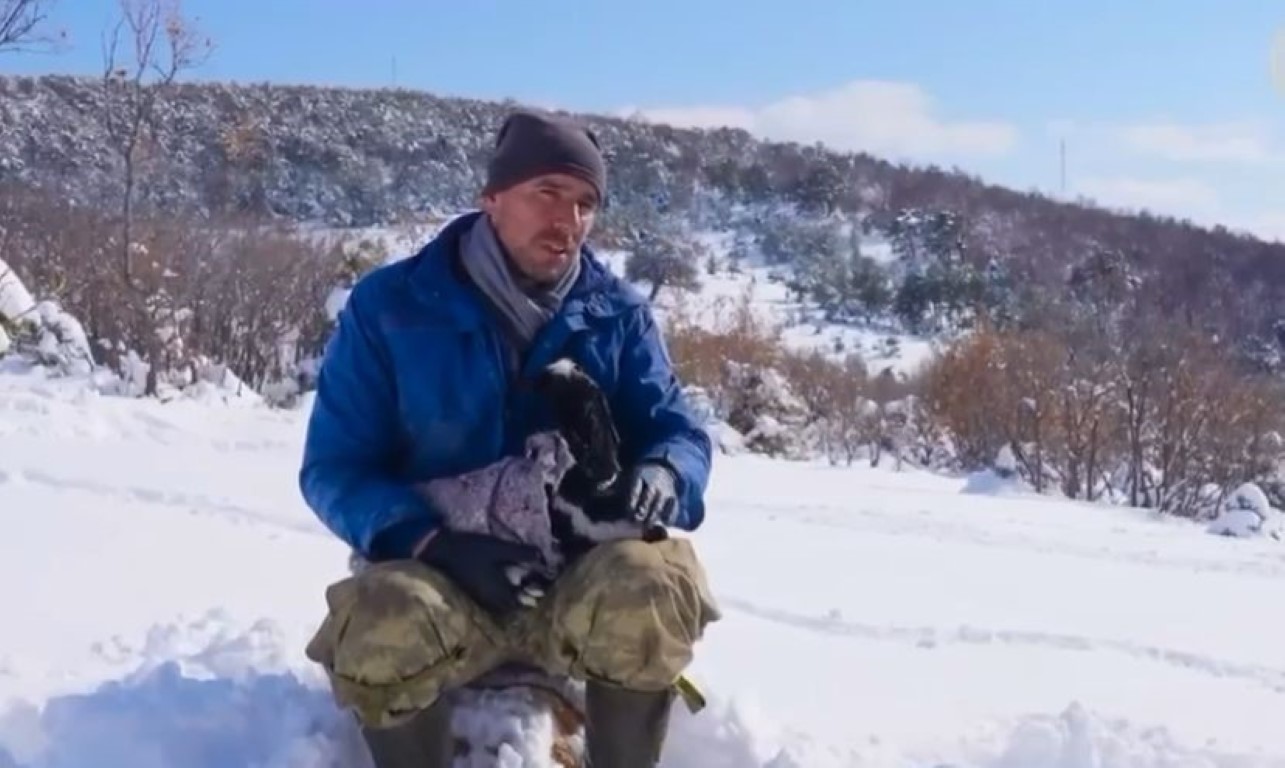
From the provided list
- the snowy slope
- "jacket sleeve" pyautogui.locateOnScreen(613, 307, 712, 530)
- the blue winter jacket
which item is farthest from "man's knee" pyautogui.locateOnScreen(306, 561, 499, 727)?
the snowy slope

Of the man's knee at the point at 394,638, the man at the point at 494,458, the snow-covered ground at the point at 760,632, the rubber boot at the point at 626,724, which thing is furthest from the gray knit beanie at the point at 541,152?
the snow-covered ground at the point at 760,632

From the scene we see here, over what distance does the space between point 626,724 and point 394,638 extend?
0.32m

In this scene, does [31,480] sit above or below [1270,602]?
above

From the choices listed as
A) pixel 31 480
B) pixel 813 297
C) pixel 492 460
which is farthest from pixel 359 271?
pixel 813 297

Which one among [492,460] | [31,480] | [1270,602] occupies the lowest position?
[1270,602]

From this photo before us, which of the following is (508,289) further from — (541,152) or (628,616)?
(628,616)

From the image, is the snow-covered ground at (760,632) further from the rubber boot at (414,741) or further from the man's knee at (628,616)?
the man's knee at (628,616)

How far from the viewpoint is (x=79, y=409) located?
242 inches

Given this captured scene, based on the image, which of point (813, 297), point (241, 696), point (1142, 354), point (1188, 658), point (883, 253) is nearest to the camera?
point (241, 696)

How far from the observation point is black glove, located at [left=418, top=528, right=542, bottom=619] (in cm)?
177

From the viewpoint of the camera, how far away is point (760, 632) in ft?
10.1

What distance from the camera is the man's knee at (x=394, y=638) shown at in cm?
171

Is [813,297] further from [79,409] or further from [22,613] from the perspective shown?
[22,613]

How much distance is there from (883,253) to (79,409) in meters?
39.8
